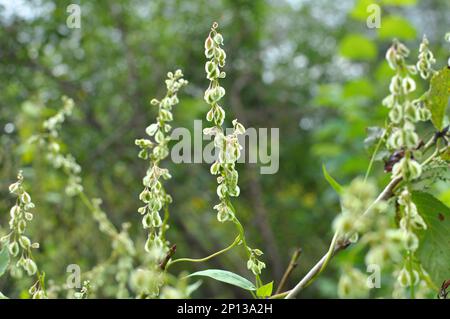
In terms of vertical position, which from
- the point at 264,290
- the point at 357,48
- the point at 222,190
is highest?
the point at 357,48

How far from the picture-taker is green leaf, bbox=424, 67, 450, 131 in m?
0.59

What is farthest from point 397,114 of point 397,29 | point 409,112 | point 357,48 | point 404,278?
point 357,48

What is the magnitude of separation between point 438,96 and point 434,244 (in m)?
0.17

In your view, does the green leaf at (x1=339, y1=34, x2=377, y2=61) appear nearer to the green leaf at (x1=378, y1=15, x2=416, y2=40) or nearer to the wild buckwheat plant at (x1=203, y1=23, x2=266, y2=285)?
the green leaf at (x1=378, y1=15, x2=416, y2=40)

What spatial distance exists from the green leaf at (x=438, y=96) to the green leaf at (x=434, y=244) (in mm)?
85

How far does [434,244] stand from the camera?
64 centimetres

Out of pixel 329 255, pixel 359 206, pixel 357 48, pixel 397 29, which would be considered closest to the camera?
pixel 359 206

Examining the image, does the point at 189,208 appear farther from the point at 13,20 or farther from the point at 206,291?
the point at 13,20

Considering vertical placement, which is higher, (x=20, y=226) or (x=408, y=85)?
(x=408, y=85)

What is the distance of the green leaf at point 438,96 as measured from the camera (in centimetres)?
59

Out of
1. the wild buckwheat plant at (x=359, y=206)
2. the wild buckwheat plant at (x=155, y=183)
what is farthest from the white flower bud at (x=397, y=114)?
the wild buckwheat plant at (x=155, y=183)

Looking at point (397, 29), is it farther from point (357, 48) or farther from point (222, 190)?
point (222, 190)

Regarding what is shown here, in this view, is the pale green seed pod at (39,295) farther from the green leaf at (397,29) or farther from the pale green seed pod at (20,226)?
the green leaf at (397,29)
